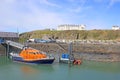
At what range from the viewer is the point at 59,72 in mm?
36344

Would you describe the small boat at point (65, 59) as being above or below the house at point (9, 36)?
below

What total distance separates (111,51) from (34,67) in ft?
48.4

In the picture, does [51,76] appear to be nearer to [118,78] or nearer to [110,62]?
[118,78]

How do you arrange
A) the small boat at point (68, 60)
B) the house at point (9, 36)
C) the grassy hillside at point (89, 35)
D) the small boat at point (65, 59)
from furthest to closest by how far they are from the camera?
1. the grassy hillside at point (89, 35)
2. the house at point (9, 36)
3. the small boat at point (65, 59)
4. the small boat at point (68, 60)

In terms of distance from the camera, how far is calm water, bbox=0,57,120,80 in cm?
3294

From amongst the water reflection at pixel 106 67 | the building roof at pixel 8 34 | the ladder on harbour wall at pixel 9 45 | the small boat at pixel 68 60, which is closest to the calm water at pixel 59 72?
the water reflection at pixel 106 67

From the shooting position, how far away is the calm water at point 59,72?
108ft

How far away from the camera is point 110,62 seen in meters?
46.5

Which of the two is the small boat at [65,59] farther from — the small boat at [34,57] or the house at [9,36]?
the house at [9,36]

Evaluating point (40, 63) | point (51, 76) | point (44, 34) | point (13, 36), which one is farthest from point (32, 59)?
point (44, 34)

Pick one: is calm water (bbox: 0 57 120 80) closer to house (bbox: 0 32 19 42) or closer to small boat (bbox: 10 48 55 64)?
small boat (bbox: 10 48 55 64)

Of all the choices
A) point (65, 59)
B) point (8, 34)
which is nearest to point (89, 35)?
point (8, 34)

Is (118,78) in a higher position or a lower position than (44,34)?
lower

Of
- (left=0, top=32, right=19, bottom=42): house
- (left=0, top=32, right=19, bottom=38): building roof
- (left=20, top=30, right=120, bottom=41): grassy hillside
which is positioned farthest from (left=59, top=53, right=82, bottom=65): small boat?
(left=20, top=30, right=120, bottom=41): grassy hillside
